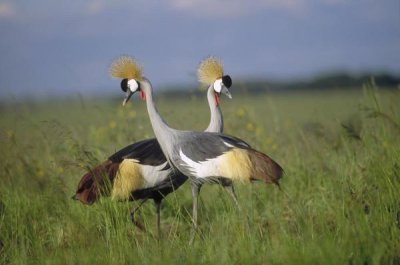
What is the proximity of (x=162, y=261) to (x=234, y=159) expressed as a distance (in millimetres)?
1120

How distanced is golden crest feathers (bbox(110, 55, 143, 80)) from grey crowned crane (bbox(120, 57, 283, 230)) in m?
0.13

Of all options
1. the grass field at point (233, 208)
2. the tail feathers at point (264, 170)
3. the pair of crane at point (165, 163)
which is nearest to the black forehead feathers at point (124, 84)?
the pair of crane at point (165, 163)

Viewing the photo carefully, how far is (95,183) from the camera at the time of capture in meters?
4.31

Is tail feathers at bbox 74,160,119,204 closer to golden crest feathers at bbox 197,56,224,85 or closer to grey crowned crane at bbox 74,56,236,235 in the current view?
grey crowned crane at bbox 74,56,236,235

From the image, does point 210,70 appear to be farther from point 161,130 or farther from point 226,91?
point 161,130

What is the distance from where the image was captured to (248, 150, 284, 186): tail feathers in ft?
13.6

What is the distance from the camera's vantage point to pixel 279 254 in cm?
330

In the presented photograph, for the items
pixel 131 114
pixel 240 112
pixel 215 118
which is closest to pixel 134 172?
pixel 215 118

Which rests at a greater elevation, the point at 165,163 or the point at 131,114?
the point at 131,114

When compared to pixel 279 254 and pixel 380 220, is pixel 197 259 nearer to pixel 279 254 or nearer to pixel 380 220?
pixel 279 254

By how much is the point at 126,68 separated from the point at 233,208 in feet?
4.81

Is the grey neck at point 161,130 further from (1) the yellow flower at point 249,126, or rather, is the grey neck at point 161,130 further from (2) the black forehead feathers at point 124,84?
(1) the yellow flower at point 249,126

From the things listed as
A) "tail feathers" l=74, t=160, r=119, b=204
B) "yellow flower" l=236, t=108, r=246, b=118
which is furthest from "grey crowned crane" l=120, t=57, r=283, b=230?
"yellow flower" l=236, t=108, r=246, b=118

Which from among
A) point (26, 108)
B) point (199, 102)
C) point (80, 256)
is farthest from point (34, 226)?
point (199, 102)
